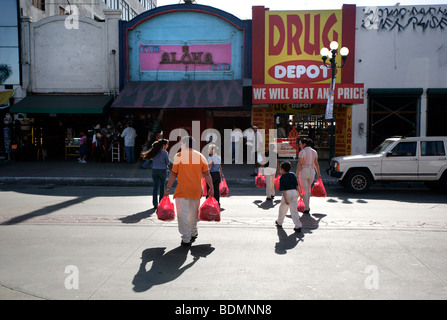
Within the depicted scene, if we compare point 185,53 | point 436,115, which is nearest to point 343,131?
point 436,115

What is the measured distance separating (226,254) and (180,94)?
534 inches

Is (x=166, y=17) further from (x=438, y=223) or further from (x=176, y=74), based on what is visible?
(x=438, y=223)

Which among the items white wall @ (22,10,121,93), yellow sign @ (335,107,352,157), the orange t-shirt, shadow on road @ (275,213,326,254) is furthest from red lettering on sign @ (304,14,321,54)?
the orange t-shirt

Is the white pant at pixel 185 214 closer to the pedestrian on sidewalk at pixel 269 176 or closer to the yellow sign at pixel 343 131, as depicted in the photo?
the pedestrian on sidewalk at pixel 269 176

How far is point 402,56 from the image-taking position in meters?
19.5

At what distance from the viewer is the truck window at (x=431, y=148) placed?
12.4 m

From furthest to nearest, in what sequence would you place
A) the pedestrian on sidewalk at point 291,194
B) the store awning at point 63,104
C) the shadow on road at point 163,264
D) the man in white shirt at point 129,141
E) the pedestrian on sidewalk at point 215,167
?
the store awning at point 63,104, the man in white shirt at point 129,141, the pedestrian on sidewalk at point 215,167, the pedestrian on sidewalk at point 291,194, the shadow on road at point 163,264

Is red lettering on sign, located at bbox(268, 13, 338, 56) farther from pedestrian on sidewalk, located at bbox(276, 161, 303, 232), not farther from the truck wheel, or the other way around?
pedestrian on sidewalk, located at bbox(276, 161, 303, 232)

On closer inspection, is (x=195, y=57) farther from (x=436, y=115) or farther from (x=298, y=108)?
(x=436, y=115)

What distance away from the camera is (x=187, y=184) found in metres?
6.45

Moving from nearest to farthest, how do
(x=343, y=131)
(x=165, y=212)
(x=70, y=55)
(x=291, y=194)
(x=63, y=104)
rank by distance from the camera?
(x=165, y=212) → (x=291, y=194) → (x=63, y=104) → (x=343, y=131) → (x=70, y=55)

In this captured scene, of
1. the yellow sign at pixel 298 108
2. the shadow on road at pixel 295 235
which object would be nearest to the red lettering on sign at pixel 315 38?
the yellow sign at pixel 298 108

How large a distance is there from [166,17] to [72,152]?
823 cm

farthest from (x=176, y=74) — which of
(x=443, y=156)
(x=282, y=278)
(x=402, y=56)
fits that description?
(x=282, y=278)
